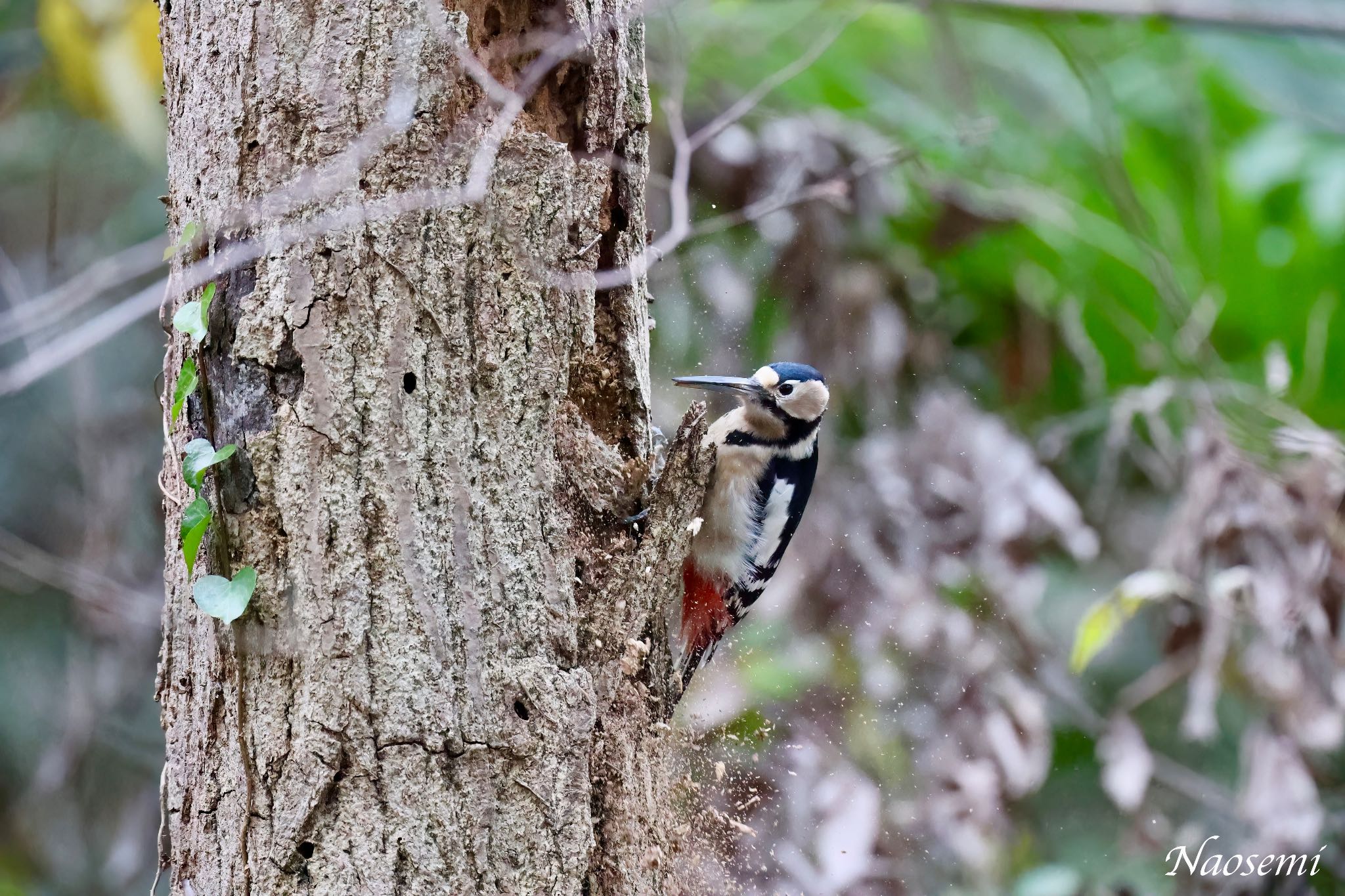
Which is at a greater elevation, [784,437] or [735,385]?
[735,385]

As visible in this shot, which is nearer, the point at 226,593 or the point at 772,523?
the point at 226,593

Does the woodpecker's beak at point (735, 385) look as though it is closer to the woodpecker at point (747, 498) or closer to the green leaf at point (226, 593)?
the woodpecker at point (747, 498)

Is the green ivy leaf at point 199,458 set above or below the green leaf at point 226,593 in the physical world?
above

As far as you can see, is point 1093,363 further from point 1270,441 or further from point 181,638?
point 181,638

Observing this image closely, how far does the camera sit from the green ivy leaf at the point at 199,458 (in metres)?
1.56

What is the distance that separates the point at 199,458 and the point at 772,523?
1.51 m

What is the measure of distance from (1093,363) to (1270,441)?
2.20 feet

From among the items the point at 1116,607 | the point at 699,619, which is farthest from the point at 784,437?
the point at 1116,607

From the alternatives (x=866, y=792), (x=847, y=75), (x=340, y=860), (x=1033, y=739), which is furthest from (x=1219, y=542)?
(x=340, y=860)

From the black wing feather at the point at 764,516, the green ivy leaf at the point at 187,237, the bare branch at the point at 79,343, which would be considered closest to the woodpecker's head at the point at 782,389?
the black wing feather at the point at 764,516

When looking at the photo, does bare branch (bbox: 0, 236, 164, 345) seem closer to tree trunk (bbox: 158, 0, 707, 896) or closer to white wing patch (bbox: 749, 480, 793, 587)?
tree trunk (bbox: 158, 0, 707, 896)

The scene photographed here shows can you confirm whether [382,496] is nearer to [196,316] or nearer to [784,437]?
[196,316]

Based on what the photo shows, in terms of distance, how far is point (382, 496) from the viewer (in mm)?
1569

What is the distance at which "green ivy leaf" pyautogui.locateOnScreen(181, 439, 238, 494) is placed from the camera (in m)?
1.56
